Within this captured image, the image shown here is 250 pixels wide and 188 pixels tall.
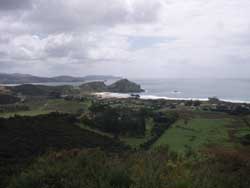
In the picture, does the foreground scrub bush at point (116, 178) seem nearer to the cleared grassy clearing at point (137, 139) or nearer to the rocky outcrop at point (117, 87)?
the cleared grassy clearing at point (137, 139)

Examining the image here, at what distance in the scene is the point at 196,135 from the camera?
3534 centimetres

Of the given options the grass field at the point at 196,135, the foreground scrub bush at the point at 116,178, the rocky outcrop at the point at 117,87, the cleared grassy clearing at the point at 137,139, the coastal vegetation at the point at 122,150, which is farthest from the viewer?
the rocky outcrop at the point at 117,87

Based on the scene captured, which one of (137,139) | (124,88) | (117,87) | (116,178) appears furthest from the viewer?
(124,88)

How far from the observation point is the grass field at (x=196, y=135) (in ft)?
97.8

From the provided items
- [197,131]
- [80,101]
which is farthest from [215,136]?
[80,101]

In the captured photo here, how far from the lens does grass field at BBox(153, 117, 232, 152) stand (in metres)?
29.8

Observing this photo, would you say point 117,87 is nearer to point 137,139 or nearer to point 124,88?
point 124,88

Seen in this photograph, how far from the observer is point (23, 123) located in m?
36.9

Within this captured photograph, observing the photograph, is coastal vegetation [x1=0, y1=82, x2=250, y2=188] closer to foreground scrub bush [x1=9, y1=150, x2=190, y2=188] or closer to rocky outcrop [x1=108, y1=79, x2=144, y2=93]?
foreground scrub bush [x1=9, y1=150, x2=190, y2=188]

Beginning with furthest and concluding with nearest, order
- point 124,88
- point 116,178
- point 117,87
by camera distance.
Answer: point 124,88 → point 117,87 → point 116,178

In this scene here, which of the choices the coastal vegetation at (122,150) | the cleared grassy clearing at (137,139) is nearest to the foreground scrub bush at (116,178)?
the coastal vegetation at (122,150)

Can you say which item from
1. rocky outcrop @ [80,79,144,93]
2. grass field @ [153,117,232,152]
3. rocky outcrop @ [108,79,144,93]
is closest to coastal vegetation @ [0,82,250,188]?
grass field @ [153,117,232,152]

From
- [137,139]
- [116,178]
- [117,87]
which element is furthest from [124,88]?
[116,178]

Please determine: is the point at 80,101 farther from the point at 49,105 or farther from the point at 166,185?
the point at 166,185
